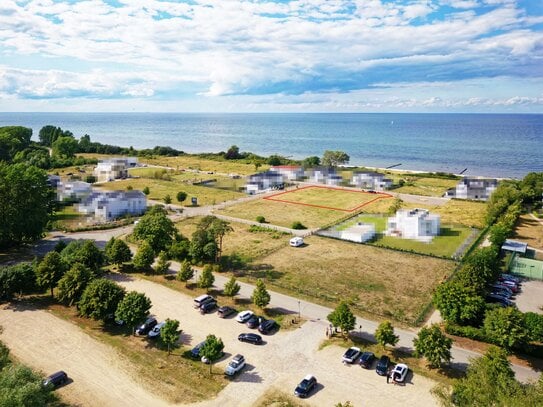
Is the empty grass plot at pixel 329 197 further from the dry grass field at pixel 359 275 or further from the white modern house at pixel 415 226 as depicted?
the dry grass field at pixel 359 275

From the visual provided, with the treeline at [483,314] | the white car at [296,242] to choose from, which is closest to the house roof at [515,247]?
the treeline at [483,314]

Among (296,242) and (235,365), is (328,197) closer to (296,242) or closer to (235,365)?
(296,242)

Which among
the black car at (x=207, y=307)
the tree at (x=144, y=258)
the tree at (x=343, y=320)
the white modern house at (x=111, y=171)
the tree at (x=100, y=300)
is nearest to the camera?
the tree at (x=343, y=320)

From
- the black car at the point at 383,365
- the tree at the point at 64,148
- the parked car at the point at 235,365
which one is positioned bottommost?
the black car at the point at 383,365

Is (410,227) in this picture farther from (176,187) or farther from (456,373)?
(176,187)

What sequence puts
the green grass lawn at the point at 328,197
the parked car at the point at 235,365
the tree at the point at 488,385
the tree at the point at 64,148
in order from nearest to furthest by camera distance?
the tree at the point at 488,385 → the parked car at the point at 235,365 → the green grass lawn at the point at 328,197 → the tree at the point at 64,148

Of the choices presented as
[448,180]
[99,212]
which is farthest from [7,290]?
[448,180]

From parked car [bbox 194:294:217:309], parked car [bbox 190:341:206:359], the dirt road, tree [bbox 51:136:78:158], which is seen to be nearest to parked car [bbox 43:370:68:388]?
the dirt road
